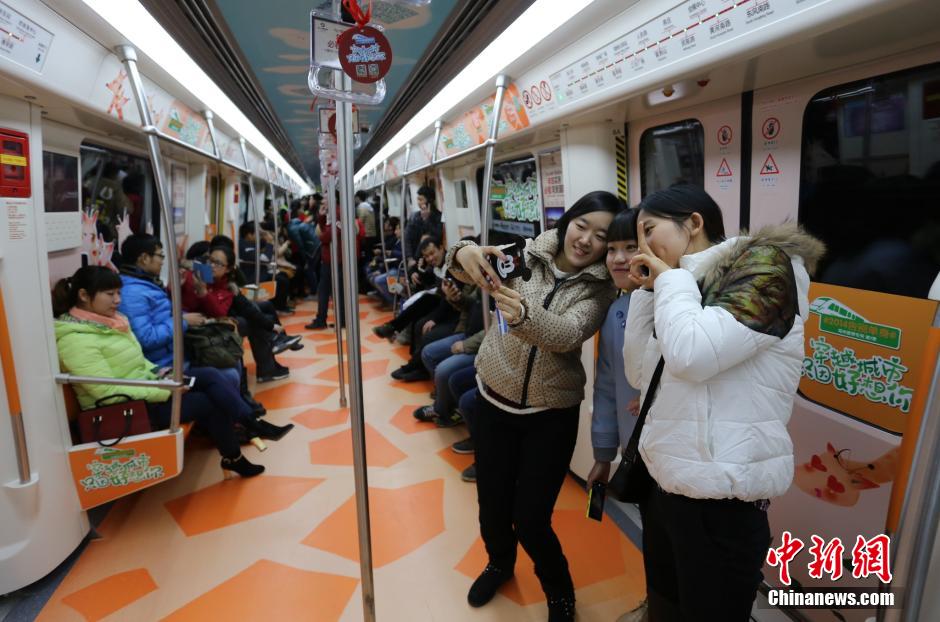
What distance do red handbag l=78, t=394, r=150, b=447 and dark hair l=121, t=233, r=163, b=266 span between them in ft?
4.38

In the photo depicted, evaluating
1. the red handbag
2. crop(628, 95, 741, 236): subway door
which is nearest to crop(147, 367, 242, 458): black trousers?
the red handbag

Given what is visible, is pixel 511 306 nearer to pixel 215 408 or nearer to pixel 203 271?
pixel 215 408

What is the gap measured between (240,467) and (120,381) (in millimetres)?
1052

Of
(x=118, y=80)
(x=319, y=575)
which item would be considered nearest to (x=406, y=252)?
(x=118, y=80)

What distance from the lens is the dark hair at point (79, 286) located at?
271 cm

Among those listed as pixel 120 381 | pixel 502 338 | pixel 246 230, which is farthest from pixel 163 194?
pixel 246 230

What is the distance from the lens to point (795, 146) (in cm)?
185

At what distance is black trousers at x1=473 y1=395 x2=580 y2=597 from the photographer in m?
1.83

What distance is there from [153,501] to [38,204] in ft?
5.82

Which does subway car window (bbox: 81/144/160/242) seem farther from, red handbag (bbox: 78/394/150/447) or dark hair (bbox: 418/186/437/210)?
dark hair (bbox: 418/186/437/210)

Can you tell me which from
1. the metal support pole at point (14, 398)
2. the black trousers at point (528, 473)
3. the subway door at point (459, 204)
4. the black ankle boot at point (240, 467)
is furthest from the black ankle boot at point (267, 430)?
the subway door at point (459, 204)

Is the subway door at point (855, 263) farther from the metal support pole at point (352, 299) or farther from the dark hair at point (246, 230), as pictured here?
the dark hair at point (246, 230)

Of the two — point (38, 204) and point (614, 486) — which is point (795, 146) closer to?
point (614, 486)

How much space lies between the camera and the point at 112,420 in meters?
2.58
